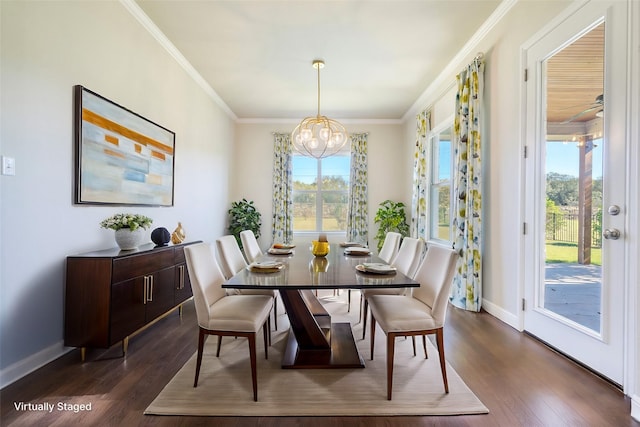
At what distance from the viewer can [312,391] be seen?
1827 mm

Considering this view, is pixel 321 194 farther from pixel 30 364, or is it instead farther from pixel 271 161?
pixel 30 364

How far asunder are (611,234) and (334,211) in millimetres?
4750

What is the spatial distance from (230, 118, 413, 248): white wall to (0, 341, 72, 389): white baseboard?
4.12 m

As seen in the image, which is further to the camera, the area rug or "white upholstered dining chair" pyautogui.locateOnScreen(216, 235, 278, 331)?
"white upholstered dining chair" pyautogui.locateOnScreen(216, 235, 278, 331)

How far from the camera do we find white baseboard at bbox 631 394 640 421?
1.57m

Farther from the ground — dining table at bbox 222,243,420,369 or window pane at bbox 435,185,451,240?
window pane at bbox 435,185,451,240

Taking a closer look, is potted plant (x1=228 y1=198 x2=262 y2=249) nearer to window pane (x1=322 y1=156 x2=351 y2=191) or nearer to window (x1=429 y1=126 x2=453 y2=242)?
window pane (x1=322 y1=156 x2=351 y2=191)

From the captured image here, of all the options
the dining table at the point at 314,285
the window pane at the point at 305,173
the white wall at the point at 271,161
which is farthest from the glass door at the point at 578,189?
the window pane at the point at 305,173

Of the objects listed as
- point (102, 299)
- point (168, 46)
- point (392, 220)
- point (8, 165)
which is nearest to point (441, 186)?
point (392, 220)

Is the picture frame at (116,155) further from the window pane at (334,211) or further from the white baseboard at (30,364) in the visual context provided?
the window pane at (334,211)

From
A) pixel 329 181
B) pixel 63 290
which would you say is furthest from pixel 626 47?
pixel 329 181

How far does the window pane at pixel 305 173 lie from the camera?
634 centimetres

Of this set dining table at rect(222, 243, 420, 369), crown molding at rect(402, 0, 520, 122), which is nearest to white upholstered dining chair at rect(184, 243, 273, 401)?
dining table at rect(222, 243, 420, 369)

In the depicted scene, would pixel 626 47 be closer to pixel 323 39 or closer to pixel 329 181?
pixel 323 39
